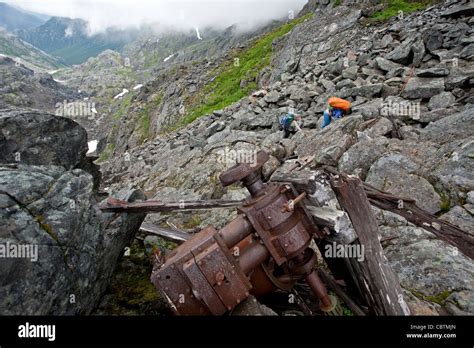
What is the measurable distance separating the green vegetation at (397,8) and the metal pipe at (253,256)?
30.9m

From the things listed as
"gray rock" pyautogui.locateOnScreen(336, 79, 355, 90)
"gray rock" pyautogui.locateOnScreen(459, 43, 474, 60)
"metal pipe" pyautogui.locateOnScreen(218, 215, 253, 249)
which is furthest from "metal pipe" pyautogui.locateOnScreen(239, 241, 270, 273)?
"gray rock" pyautogui.locateOnScreen(459, 43, 474, 60)

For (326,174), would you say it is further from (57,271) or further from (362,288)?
(57,271)

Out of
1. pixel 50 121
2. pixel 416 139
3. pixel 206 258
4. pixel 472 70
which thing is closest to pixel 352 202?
pixel 206 258

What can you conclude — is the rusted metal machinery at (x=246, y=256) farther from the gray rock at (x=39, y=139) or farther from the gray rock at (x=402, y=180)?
the gray rock at (x=402, y=180)

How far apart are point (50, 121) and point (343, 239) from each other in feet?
17.3

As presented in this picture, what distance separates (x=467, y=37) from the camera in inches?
591

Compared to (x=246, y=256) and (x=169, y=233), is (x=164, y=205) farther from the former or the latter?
(x=246, y=256)

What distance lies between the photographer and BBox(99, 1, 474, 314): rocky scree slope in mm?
5098

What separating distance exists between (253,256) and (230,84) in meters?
41.7

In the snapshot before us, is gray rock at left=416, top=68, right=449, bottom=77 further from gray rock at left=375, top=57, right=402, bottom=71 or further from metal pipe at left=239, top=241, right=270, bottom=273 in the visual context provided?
metal pipe at left=239, top=241, right=270, bottom=273

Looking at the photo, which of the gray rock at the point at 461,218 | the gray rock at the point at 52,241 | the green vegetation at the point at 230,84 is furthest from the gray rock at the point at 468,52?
the green vegetation at the point at 230,84

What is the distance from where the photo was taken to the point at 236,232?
3631 millimetres

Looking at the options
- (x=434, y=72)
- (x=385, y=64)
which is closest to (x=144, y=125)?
(x=385, y=64)

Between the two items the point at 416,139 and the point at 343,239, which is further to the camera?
the point at 416,139
